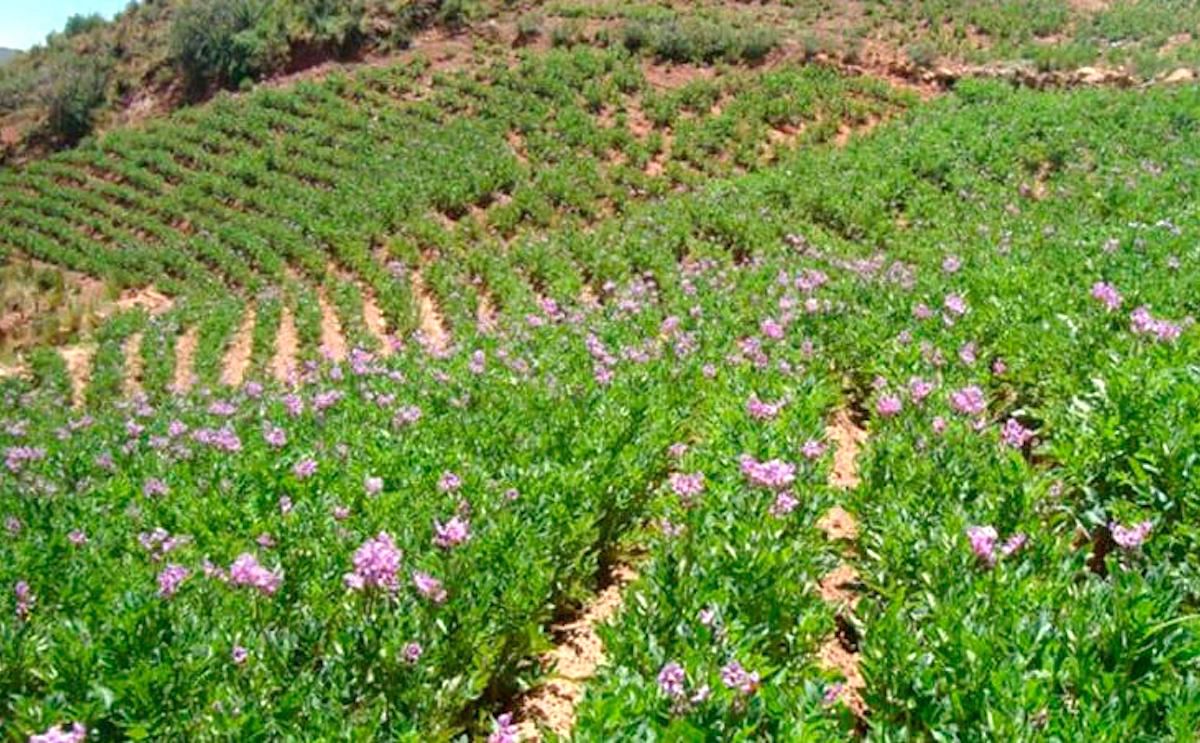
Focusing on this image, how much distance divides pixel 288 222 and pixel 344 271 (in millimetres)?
3981

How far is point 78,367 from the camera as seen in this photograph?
17562mm

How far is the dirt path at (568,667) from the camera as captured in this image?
4613 mm

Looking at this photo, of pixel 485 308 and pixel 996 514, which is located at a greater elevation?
pixel 996 514

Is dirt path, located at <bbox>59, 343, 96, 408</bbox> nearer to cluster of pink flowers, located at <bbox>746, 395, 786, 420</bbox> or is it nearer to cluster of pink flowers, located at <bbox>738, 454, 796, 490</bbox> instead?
cluster of pink flowers, located at <bbox>746, 395, 786, 420</bbox>

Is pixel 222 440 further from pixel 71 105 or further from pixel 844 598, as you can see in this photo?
pixel 71 105

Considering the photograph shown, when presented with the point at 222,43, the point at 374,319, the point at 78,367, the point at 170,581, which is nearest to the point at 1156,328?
the point at 170,581

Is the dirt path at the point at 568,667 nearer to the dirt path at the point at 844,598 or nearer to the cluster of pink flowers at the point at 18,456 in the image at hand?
the dirt path at the point at 844,598

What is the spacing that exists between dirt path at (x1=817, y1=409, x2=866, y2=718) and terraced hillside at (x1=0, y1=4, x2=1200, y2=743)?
3cm

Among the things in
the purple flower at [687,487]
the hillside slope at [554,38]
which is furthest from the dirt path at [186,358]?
the hillside slope at [554,38]

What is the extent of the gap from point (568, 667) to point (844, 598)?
161cm

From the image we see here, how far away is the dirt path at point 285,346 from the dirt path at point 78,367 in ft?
9.87

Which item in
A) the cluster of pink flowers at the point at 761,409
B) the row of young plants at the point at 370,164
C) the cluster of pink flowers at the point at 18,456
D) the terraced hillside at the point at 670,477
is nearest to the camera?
the terraced hillside at the point at 670,477

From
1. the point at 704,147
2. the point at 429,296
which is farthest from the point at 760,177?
the point at 429,296

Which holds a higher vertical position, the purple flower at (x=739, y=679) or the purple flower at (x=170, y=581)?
the purple flower at (x=170, y=581)
